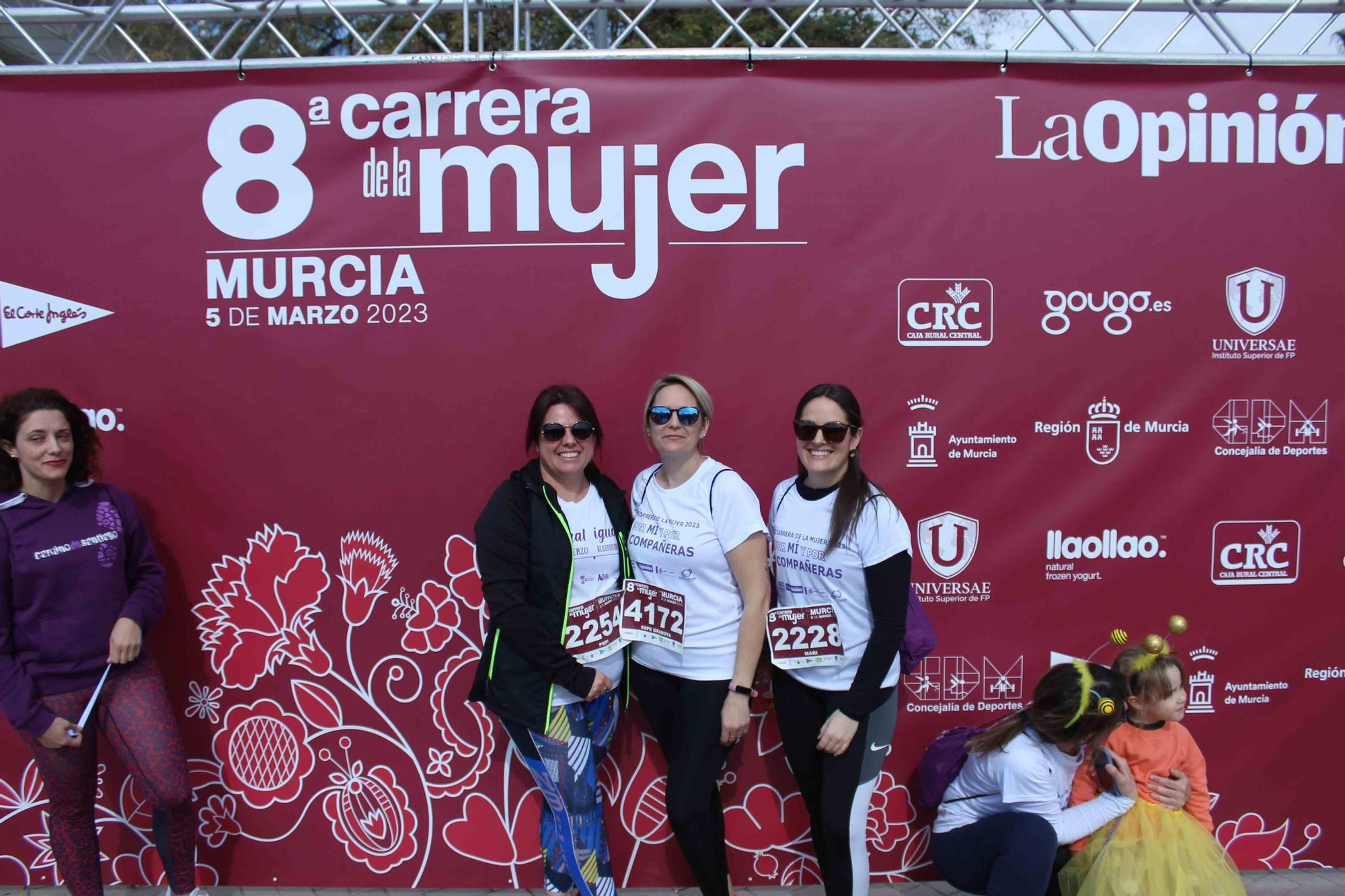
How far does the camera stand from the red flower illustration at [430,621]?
3238mm

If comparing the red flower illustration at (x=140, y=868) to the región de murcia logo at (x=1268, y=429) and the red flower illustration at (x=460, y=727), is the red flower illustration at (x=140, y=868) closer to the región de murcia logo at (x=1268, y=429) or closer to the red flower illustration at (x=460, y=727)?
the red flower illustration at (x=460, y=727)

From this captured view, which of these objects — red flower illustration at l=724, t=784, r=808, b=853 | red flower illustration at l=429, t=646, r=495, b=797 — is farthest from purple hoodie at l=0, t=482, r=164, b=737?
red flower illustration at l=724, t=784, r=808, b=853

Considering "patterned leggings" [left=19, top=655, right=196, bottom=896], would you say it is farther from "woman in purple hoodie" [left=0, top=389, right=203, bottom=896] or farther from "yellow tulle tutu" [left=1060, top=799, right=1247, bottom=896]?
"yellow tulle tutu" [left=1060, top=799, right=1247, bottom=896]

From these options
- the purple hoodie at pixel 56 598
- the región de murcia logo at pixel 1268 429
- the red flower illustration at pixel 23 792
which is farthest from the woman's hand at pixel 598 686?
the región de murcia logo at pixel 1268 429

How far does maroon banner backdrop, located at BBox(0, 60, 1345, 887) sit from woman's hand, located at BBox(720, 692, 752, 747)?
Result: 2.18 feet

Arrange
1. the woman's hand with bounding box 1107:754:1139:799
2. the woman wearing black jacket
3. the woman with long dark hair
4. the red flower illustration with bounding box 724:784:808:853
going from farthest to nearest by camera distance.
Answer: the red flower illustration with bounding box 724:784:808:853 < the woman's hand with bounding box 1107:754:1139:799 < the woman wearing black jacket < the woman with long dark hair

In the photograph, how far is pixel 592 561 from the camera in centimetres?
273

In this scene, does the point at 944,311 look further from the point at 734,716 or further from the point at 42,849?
the point at 42,849

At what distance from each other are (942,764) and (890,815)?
532 millimetres

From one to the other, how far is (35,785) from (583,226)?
2844mm

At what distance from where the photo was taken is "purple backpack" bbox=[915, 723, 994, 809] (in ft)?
9.38

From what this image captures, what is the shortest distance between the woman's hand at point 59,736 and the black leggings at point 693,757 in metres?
1.69

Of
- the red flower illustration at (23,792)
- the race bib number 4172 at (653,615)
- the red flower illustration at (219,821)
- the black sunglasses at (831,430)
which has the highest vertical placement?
the black sunglasses at (831,430)

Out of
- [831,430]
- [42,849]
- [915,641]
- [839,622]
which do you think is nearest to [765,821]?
[915,641]
